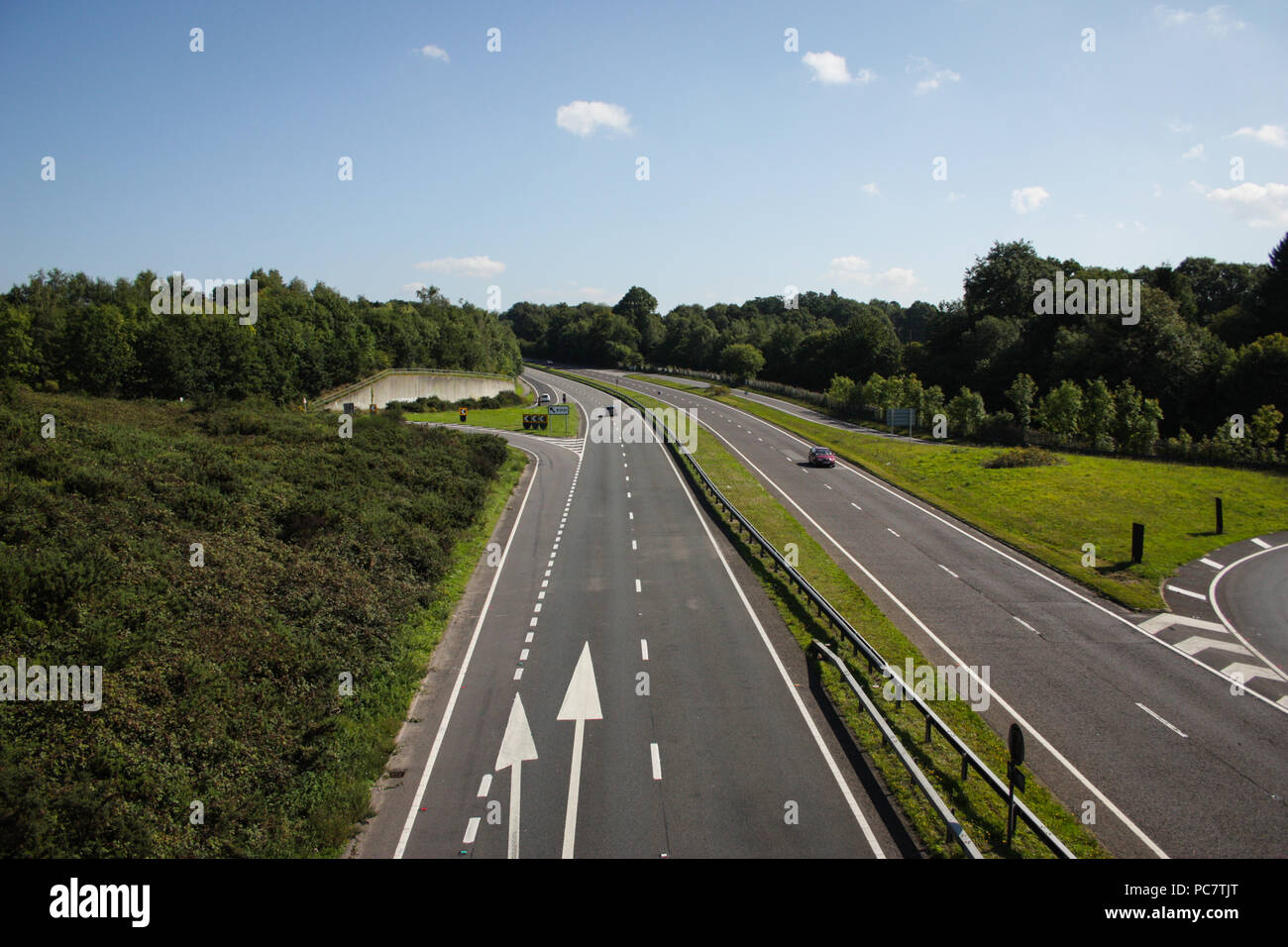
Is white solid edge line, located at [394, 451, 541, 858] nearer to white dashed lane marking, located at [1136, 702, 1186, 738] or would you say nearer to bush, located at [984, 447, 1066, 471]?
white dashed lane marking, located at [1136, 702, 1186, 738]

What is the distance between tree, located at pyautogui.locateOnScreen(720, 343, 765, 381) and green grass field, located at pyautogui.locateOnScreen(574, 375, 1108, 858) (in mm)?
95245

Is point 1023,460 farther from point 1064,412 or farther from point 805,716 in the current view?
point 805,716

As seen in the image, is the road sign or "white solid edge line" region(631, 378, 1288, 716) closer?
"white solid edge line" region(631, 378, 1288, 716)

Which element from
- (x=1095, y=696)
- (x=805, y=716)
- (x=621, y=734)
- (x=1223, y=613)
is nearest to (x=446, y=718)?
(x=621, y=734)

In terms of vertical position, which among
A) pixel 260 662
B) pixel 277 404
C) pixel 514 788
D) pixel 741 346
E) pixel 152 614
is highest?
pixel 741 346

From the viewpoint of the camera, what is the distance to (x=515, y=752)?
15758 millimetres

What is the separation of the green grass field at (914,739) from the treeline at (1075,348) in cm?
4378

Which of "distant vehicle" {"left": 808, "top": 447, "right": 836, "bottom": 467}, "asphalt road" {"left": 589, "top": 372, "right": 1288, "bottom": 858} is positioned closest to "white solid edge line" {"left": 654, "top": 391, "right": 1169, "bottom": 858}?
"asphalt road" {"left": 589, "top": 372, "right": 1288, "bottom": 858}

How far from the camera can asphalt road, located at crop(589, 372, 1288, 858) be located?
1394cm

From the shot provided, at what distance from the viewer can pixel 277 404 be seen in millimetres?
56688
